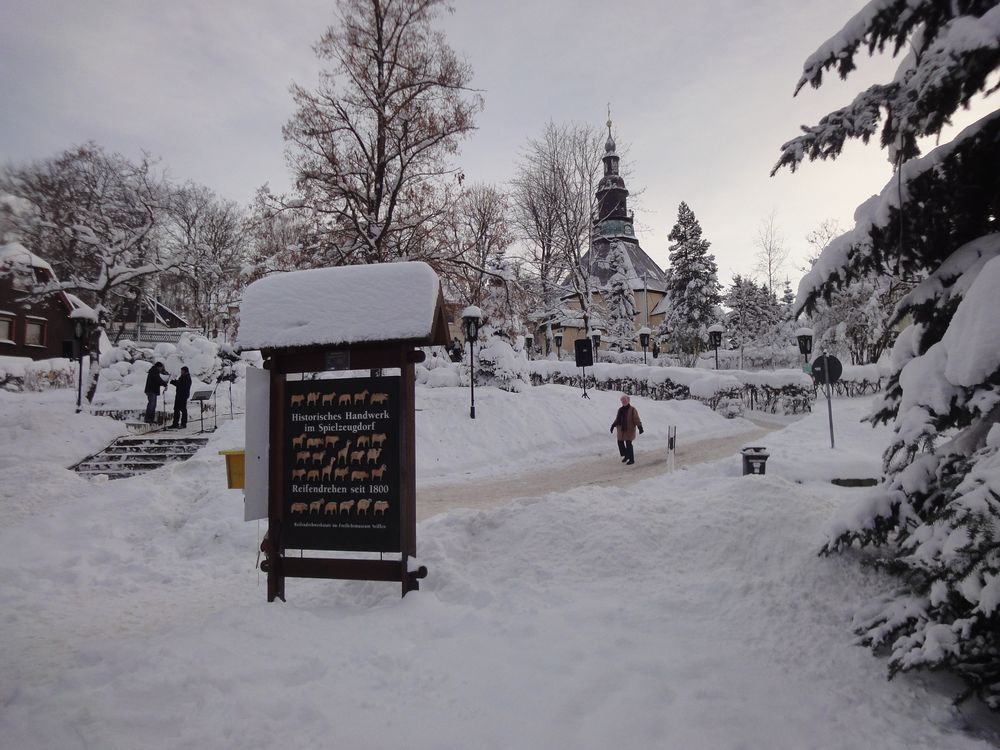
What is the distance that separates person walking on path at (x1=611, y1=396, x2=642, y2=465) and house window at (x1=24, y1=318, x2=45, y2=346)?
38.2 meters

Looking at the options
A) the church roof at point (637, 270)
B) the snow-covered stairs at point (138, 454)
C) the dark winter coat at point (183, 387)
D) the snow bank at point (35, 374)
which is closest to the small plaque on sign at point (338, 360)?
the snow-covered stairs at point (138, 454)

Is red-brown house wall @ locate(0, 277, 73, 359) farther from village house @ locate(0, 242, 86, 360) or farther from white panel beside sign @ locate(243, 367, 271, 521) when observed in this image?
white panel beside sign @ locate(243, 367, 271, 521)

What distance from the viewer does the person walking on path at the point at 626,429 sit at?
14.1 meters

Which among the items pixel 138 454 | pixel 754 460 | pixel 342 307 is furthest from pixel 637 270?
pixel 342 307

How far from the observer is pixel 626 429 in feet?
46.6

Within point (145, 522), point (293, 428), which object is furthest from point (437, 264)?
point (293, 428)

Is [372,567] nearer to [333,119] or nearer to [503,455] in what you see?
[503,455]

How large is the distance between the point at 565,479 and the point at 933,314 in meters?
9.04

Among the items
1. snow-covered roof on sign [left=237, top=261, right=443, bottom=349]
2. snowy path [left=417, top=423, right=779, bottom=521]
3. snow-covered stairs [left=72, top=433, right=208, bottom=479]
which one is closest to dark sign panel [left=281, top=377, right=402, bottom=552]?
snow-covered roof on sign [left=237, top=261, right=443, bottom=349]

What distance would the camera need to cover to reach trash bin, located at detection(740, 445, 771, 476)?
970 cm

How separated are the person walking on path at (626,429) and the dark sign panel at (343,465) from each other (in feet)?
31.8

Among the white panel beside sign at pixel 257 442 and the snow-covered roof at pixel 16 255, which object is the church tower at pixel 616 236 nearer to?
the snow-covered roof at pixel 16 255

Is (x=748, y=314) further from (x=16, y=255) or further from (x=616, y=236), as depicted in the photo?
(x=16, y=255)

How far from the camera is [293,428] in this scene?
5.38m
